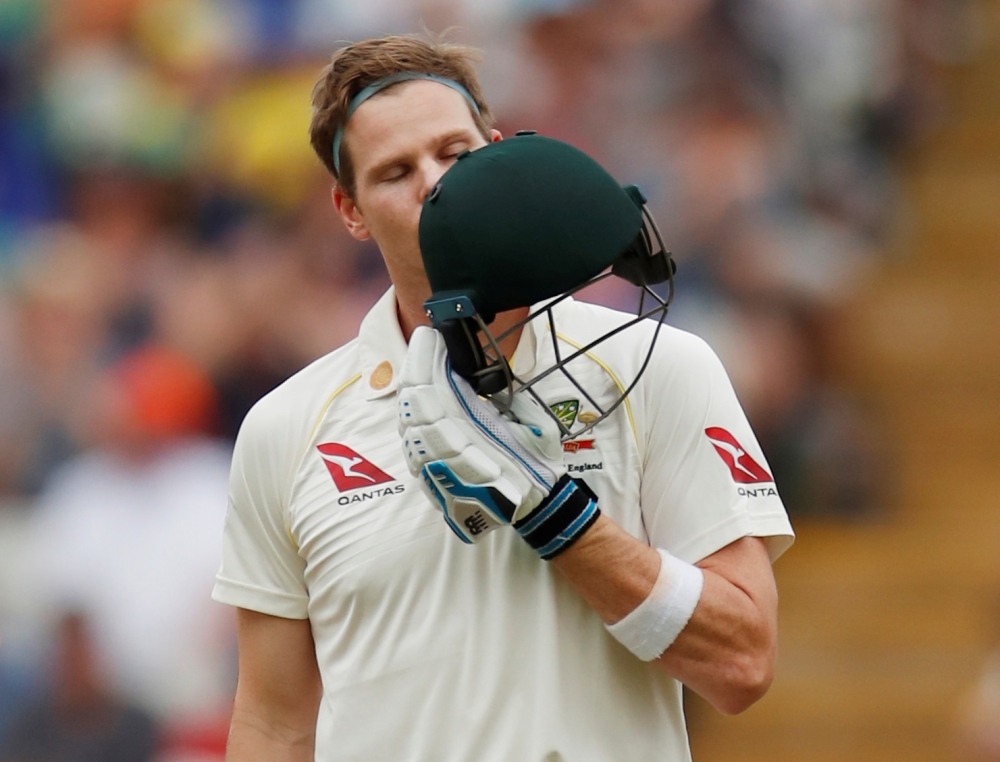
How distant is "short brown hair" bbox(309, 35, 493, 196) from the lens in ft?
8.45

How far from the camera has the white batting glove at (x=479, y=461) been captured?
202cm

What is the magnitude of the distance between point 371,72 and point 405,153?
17cm

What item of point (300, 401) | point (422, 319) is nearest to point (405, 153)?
point (422, 319)

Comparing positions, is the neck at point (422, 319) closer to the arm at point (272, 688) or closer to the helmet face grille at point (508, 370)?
the helmet face grille at point (508, 370)

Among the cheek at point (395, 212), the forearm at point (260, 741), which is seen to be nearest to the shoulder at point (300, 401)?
the cheek at point (395, 212)

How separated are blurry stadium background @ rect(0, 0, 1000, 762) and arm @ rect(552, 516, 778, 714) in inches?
124

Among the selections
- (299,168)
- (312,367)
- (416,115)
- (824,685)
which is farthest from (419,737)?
(299,168)

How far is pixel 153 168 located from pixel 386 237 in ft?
15.1

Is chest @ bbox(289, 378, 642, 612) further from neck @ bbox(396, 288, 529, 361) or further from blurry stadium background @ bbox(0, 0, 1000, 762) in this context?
blurry stadium background @ bbox(0, 0, 1000, 762)

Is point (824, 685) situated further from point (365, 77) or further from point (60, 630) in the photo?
point (365, 77)

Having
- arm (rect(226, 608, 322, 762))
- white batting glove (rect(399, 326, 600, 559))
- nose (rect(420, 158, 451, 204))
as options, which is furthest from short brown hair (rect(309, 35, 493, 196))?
arm (rect(226, 608, 322, 762))

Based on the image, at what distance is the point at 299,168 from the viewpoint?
6.74 m

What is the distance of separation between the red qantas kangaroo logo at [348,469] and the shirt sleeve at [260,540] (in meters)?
0.10

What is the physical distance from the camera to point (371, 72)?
257 centimetres
